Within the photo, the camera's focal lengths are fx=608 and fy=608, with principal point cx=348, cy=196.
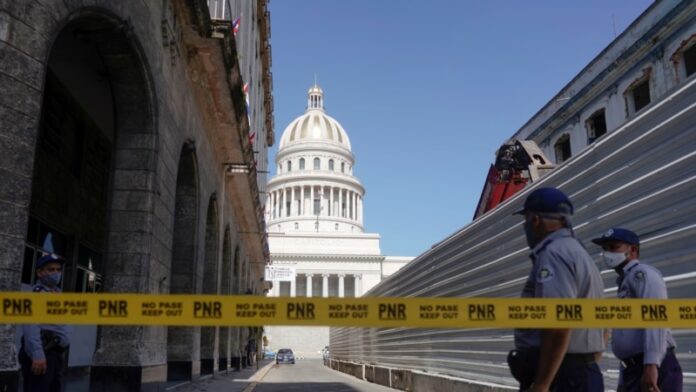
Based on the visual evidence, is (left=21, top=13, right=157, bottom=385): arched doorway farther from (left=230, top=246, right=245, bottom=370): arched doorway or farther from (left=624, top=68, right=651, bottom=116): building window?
(left=624, top=68, right=651, bottom=116): building window

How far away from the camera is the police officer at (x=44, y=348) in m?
5.35

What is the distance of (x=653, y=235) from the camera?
5.56 metres

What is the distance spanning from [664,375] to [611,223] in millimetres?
2329

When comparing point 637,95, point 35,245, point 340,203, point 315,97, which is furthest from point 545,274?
point 315,97

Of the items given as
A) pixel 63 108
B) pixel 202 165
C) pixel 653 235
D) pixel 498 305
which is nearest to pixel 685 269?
pixel 653 235

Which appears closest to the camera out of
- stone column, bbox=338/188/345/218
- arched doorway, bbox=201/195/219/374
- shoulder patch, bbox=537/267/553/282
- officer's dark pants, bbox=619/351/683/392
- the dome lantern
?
shoulder patch, bbox=537/267/553/282

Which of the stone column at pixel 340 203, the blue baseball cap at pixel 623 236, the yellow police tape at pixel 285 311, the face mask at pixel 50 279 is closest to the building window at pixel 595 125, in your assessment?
the blue baseball cap at pixel 623 236

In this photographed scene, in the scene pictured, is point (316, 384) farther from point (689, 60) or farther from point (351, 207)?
point (351, 207)

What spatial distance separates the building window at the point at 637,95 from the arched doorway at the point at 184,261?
1815cm

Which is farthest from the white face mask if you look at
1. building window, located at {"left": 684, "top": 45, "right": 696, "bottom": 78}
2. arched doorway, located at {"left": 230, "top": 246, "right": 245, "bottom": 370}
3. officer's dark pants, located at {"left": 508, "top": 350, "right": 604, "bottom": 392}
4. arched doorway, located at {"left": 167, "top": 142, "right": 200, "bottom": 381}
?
arched doorway, located at {"left": 230, "top": 246, "right": 245, "bottom": 370}

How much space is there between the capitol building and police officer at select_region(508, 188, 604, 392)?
7689cm

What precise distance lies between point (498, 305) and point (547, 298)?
808 millimetres

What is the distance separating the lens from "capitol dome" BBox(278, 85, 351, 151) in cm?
11781

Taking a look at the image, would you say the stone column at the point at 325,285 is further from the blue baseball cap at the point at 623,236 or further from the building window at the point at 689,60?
the blue baseball cap at the point at 623,236
